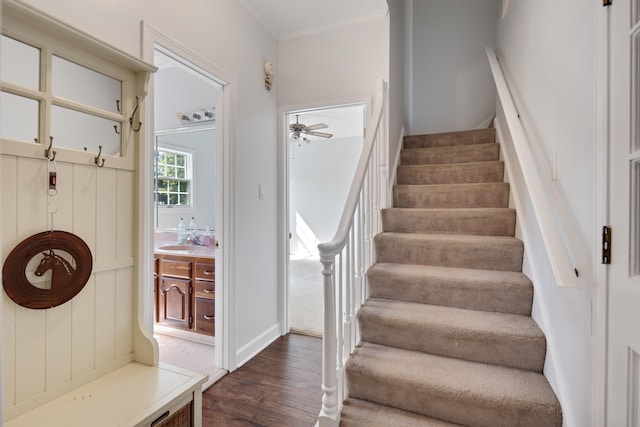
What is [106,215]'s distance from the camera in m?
1.30

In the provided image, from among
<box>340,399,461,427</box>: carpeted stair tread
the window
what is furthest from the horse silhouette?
the window

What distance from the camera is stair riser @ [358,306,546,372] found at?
1563mm

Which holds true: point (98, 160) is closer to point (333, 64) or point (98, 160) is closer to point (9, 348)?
point (9, 348)

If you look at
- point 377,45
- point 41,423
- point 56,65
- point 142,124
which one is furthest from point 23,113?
point 377,45

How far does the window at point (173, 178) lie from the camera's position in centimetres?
338

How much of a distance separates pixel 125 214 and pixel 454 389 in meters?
1.64

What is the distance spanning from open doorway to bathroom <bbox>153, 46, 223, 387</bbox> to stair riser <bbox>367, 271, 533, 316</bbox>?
121cm

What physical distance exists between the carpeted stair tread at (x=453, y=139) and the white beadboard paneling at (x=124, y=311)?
2.83m

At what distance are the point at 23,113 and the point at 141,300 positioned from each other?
0.82 m

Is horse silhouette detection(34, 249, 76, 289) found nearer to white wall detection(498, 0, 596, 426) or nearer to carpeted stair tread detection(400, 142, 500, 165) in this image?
white wall detection(498, 0, 596, 426)

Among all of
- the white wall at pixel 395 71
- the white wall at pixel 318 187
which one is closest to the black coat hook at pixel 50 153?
the white wall at pixel 395 71

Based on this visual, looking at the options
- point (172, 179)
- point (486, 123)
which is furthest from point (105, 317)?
point (486, 123)

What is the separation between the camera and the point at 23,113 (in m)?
1.08

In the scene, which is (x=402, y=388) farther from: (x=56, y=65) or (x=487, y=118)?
(x=487, y=118)
